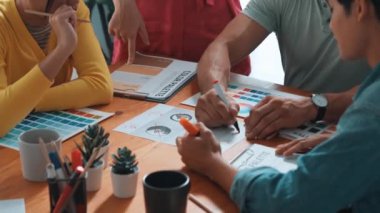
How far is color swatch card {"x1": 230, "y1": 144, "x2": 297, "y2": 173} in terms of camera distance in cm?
131

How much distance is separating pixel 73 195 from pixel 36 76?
1.94 ft

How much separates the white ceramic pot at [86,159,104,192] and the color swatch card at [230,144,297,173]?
31cm

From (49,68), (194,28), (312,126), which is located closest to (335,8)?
(312,126)

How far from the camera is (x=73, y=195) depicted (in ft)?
3.34

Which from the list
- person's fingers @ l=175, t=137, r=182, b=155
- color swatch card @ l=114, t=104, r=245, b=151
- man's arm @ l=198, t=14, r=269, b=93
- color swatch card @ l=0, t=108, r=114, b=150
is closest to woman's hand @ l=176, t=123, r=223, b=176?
person's fingers @ l=175, t=137, r=182, b=155

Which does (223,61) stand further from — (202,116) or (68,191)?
(68,191)

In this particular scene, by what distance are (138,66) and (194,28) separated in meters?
0.29

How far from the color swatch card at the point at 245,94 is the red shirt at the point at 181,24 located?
0.32 m

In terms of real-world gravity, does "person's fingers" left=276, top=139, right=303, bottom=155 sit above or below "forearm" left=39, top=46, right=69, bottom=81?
below

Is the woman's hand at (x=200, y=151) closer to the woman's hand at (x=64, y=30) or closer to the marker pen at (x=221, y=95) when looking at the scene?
the marker pen at (x=221, y=95)

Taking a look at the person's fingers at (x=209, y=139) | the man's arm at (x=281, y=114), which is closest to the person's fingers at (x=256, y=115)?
the man's arm at (x=281, y=114)

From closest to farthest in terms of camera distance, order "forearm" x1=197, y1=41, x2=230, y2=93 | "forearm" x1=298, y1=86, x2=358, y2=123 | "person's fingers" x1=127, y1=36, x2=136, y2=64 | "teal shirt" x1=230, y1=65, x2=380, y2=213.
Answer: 1. "teal shirt" x1=230, y1=65, x2=380, y2=213
2. "forearm" x1=298, y1=86, x2=358, y2=123
3. "forearm" x1=197, y1=41, x2=230, y2=93
4. "person's fingers" x1=127, y1=36, x2=136, y2=64

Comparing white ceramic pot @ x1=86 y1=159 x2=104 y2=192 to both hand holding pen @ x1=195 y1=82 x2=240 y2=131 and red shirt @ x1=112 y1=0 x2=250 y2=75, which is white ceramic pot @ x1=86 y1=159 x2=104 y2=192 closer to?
hand holding pen @ x1=195 y1=82 x2=240 y2=131

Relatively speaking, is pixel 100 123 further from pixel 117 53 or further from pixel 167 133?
pixel 117 53
